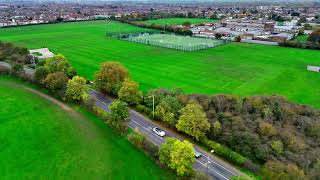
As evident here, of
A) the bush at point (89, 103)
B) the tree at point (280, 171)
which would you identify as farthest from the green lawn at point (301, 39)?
the tree at point (280, 171)

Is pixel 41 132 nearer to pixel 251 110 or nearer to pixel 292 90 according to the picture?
pixel 251 110

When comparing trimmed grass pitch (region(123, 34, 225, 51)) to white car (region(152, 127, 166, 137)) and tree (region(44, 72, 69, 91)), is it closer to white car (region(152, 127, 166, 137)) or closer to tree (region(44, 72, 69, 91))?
tree (region(44, 72, 69, 91))

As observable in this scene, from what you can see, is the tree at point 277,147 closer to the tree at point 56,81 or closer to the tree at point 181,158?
the tree at point 181,158

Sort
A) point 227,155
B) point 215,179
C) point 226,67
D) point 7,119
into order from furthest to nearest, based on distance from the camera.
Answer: point 226,67, point 7,119, point 227,155, point 215,179

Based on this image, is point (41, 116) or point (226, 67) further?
point (226, 67)

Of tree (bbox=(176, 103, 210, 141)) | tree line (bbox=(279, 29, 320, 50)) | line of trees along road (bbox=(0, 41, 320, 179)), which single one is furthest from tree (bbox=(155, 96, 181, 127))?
tree line (bbox=(279, 29, 320, 50))

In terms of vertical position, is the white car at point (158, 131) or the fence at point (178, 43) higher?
the fence at point (178, 43)

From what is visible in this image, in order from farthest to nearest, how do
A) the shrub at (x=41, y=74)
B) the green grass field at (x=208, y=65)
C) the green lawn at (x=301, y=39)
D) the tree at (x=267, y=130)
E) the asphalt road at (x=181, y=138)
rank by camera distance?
the green lawn at (x=301, y=39) → the shrub at (x=41, y=74) → the green grass field at (x=208, y=65) → the tree at (x=267, y=130) → the asphalt road at (x=181, y=138)

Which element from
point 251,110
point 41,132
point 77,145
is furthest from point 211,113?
point 41,132
